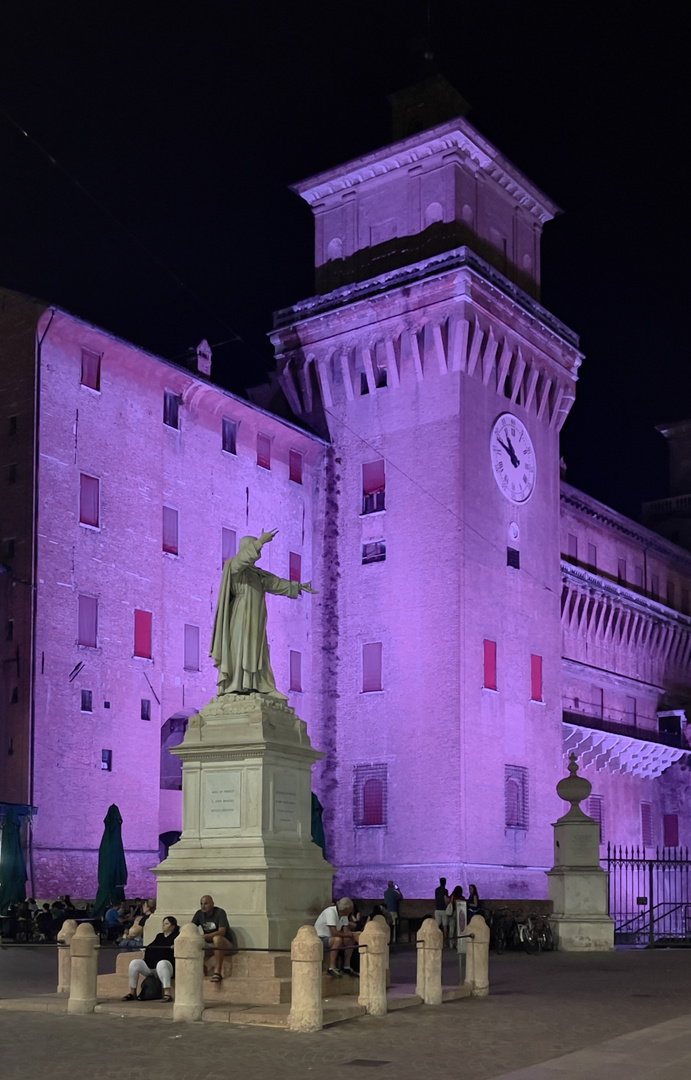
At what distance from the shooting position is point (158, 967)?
16.7 m

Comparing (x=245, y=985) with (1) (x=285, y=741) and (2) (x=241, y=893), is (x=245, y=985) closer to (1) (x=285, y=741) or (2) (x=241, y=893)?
(2) (x=241, y=893)

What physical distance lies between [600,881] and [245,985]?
54.4 feet

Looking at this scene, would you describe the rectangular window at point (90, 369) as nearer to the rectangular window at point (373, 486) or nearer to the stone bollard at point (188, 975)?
the rectangular window at point (373, 486)

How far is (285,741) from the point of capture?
1842 cm

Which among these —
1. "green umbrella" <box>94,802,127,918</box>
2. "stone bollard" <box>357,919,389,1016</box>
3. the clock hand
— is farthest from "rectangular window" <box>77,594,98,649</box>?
"stone bollard" <box>357,919,389,1016</box>

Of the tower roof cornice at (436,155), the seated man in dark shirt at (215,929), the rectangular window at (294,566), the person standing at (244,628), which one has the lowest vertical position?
the seated man in dark shirt at (215,929)

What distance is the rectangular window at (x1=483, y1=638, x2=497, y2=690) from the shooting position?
43.8 metres

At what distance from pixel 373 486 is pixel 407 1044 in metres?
33.5

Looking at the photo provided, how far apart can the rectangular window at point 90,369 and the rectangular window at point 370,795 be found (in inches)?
606

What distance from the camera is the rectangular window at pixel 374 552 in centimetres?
4538

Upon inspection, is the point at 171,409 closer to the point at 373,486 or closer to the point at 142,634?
the point at 142,634

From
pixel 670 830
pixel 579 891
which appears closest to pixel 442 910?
pixel 579 891

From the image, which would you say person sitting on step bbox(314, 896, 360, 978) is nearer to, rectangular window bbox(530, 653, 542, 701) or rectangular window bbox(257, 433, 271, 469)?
rectangular window bbox(257, 433, 271, 469)

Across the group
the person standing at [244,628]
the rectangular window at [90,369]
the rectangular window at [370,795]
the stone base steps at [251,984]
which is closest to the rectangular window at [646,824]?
the rectangular window at [370,795]
